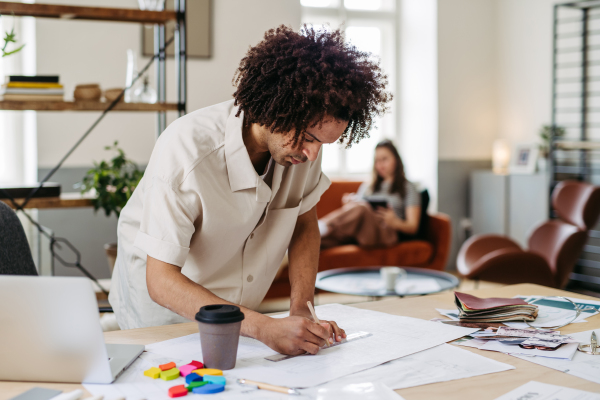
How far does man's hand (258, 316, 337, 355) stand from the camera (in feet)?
3.46

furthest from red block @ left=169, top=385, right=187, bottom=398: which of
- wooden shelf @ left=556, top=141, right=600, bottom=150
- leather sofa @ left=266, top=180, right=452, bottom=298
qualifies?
wooden shelf @ left=556, top=141, right=600, bottom=150

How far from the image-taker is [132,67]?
116 inches

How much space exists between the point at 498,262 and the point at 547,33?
2578 millimetres

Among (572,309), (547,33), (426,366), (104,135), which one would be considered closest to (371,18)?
(547,33)

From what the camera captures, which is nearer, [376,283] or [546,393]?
[546,393]

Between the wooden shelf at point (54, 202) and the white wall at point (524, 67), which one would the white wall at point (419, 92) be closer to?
the white wall at point (524, 67)

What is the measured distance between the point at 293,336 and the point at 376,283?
2.03 meters

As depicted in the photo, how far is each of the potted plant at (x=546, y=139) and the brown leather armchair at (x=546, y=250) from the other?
0.74 metres

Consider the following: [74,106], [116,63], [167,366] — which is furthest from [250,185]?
[116,63]

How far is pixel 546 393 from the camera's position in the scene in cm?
90

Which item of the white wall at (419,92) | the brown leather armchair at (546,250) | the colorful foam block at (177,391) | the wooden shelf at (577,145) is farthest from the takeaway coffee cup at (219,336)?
the white wall at (419,92)

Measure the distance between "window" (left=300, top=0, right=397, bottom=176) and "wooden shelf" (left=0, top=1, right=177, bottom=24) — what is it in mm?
2894

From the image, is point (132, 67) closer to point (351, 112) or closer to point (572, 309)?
point (351, 112)

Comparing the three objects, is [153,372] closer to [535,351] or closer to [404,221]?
[535,351]
